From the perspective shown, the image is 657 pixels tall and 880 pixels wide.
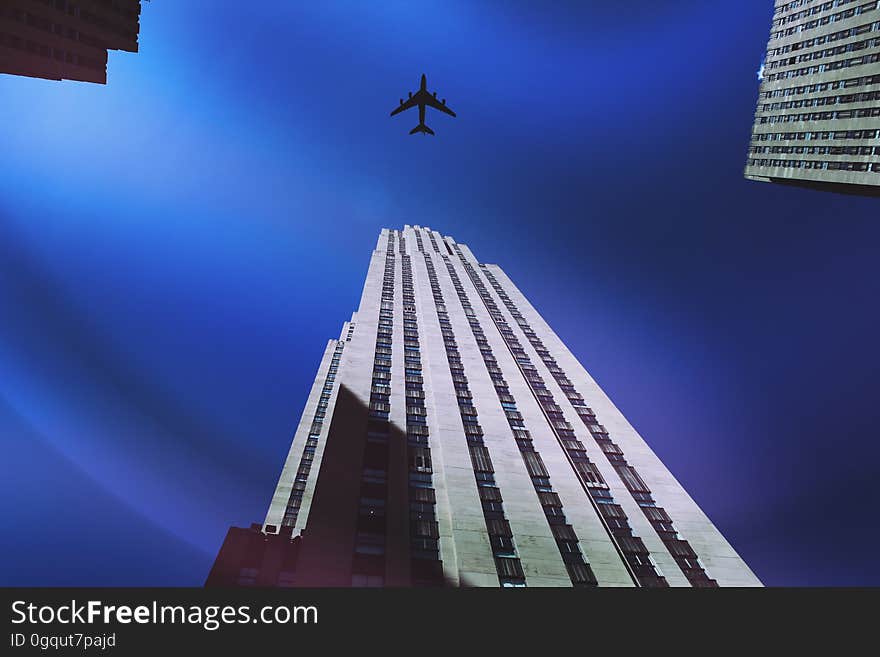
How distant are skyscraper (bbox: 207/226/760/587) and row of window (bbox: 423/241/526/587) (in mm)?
144

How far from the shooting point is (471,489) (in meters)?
41.5

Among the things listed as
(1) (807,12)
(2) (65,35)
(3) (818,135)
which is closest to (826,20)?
(1) (807,12)

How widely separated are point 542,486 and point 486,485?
5.53 meters

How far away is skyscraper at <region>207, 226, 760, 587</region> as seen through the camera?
34688 mm

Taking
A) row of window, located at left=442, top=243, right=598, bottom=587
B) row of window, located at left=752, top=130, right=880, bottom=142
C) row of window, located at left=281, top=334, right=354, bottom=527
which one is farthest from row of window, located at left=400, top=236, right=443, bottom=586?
row of window, located at left=752, top=130, right=880, bottom=142

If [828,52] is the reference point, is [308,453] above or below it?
below

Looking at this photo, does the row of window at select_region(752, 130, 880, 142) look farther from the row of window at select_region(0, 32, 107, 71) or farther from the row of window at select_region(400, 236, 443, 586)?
the row of window at select_region(0, 32, 107, 71)

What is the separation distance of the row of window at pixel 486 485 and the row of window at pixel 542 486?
→ 118 centimetres

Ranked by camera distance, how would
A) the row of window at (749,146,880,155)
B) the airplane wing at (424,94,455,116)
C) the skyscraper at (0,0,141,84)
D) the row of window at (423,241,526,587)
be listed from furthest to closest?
the row of window at (749,146,880,155), the airplane wing at (424,94,455,116), the skyscraper at (0,0,141,84), the row of window at (423,241,526,587)

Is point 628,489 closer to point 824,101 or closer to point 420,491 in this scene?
point 420,491

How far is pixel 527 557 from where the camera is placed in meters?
35.0

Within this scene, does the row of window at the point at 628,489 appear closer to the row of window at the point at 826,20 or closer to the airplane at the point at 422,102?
the airplane at the point at 422,102

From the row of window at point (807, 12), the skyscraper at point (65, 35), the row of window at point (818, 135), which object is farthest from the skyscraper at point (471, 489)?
the row of window at point (807, 12)

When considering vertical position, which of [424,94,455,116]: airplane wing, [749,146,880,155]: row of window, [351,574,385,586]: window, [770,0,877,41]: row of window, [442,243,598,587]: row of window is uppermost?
[770,0,877,41]: row of window
